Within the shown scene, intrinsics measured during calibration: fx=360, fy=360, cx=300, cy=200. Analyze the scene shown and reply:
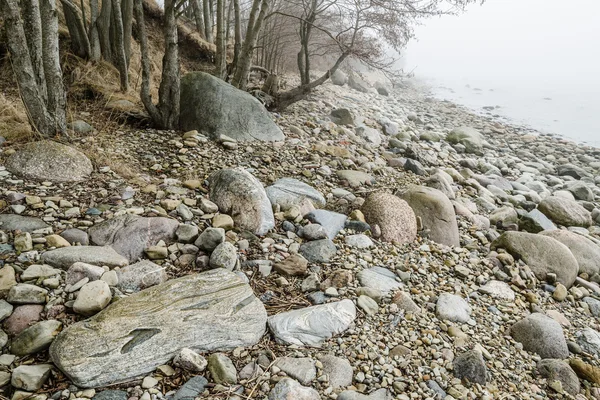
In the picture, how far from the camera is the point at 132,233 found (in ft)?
9.18

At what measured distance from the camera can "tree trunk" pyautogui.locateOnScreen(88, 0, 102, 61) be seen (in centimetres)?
636

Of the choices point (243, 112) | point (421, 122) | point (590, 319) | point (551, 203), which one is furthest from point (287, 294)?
point (421, 122)

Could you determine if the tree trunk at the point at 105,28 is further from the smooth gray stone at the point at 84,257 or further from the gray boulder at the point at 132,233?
the smooth gray stone at the point at 84,257

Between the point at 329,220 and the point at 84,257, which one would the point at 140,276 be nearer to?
the point at 84,257

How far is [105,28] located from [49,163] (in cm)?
431

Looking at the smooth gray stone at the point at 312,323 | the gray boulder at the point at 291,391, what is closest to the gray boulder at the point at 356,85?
the smooth gray stone at the point at 312,323

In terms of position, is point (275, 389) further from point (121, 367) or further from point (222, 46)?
point (222, 46)

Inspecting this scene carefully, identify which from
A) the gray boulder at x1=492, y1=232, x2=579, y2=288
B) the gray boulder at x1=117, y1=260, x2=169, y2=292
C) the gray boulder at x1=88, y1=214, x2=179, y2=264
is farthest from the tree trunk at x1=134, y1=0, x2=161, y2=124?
the gray boulder at x1=492, y1=232, x2=579, y2=288

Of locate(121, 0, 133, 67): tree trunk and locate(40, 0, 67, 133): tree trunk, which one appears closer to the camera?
locate(40, 0, 67, 133): tree trunk

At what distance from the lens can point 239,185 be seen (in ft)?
11.6

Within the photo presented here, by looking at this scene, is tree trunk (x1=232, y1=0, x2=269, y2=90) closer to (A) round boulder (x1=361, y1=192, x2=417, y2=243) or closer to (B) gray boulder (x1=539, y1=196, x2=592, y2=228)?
(A) round boulder (x1=361, y1=192, x2=417, y2=243)

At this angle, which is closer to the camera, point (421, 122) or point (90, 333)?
point (90, 333)

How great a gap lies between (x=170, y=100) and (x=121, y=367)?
3.93 m

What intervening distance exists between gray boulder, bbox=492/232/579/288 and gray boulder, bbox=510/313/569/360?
1038 mm
